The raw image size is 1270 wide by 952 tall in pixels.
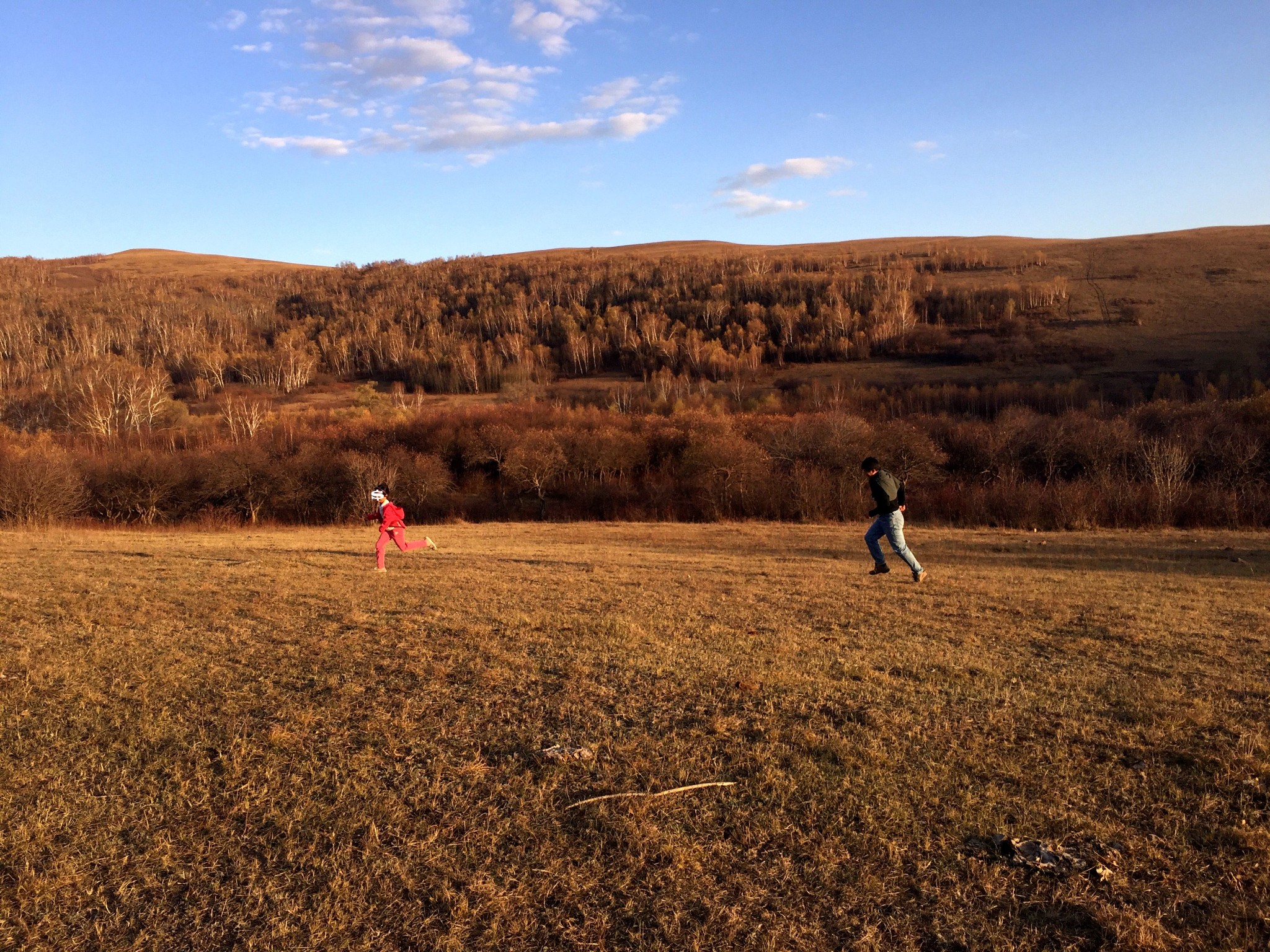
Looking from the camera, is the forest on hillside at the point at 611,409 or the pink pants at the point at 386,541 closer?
the pink pants at the point at 386,541

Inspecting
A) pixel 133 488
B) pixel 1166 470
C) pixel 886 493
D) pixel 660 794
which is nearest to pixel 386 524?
pixel 886 493

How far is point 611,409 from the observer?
88438mm

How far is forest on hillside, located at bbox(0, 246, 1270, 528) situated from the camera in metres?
44.3

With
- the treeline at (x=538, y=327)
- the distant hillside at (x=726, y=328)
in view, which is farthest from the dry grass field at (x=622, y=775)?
the treeline at (x=538, y=327)

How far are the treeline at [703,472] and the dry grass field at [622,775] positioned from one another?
28.6 metres

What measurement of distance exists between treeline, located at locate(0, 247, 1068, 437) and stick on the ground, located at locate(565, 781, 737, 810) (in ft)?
345

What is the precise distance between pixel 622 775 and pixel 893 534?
9.54 metres

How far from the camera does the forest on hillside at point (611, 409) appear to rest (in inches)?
1745

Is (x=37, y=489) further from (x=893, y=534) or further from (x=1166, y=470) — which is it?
(x=1166, y=470)

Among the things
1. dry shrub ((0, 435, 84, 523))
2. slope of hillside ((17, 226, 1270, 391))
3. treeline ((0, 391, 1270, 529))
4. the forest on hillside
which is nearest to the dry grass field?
treeline ((0, 391, 1270, 529))

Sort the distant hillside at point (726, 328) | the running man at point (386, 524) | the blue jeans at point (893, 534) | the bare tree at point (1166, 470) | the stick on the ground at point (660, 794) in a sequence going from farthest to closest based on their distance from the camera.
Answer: the distant hillside at point (726, 328)
the bare tree at point (1166, 470)
the running man at point (386, 524)
the blue jeans at point (893, 534)
the stick on the ground at point (660, 794)

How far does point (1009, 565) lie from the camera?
20.8 m

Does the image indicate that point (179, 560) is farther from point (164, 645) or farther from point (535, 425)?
point (535, 425)

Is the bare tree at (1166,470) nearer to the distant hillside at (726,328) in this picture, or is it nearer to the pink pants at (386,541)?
the pink pants at (386,541)
